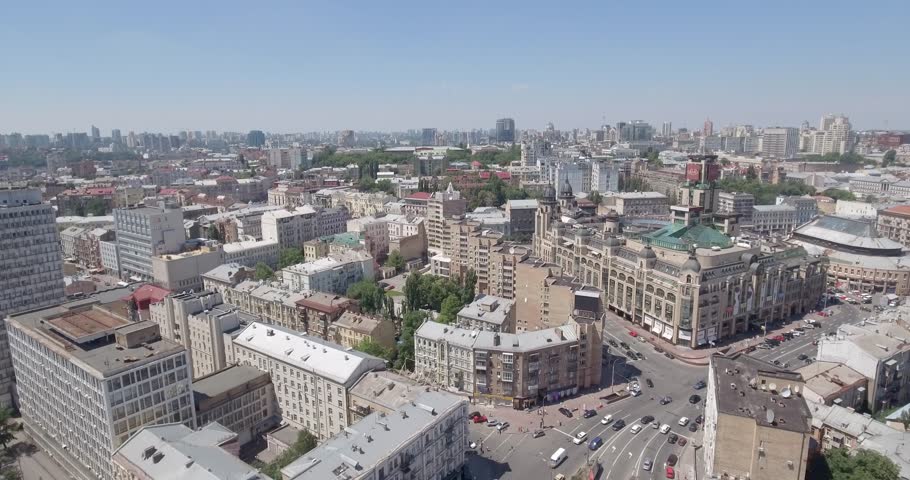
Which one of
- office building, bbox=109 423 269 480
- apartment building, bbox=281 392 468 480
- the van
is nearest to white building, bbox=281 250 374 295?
office building, bbox=109 423 269 480

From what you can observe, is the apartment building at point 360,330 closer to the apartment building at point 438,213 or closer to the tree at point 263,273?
the tree at point 263,273

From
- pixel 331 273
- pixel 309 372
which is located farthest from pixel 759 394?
pixel 331 273

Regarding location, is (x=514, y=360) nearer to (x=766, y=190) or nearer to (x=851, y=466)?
(x=851, y=466)

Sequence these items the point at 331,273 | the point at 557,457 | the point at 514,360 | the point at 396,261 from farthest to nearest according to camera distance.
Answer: the point at 396,261 → the point at 331,273 → the point at 514,360 → the point at 557,457

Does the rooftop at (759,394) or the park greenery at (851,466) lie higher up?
the rooftop at (759,394)

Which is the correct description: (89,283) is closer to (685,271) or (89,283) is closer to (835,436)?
(685,271)

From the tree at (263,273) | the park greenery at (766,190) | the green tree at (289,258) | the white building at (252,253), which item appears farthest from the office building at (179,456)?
the park greenery at (766,190)

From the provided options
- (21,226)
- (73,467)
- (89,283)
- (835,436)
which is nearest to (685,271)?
(835,436)
